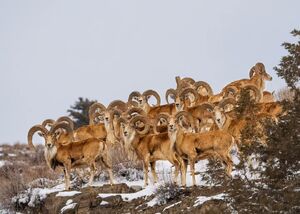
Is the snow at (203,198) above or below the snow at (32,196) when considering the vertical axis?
below

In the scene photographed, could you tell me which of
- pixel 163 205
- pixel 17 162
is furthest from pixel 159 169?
pixel 17 162

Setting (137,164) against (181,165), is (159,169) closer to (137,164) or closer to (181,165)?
(137,164)

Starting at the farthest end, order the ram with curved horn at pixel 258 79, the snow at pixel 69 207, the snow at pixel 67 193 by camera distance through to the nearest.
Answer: the ram with curved horn at pixel 258 79
the snow at pixel 67 193
the snow at pixel 69 207

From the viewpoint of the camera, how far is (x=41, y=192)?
2248 centimetres

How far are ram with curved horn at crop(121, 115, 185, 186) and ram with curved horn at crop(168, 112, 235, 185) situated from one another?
0.30 metres

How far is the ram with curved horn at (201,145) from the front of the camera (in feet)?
67.7

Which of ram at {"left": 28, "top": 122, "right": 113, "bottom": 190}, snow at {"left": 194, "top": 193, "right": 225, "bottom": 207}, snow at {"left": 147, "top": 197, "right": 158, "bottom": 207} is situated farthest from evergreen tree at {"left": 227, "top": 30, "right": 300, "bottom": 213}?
ram at {"left": 28, "top": 122, "right": 113, "bottom": 190}

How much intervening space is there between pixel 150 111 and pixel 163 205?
8.66 meters

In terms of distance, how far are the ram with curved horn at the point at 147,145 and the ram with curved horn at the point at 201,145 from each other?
0.30 meters

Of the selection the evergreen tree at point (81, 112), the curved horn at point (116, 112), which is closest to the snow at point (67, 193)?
the curved horn at point (116, 112)

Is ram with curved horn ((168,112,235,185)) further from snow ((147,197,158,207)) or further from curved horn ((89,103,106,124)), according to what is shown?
curved horn ((89,103,106,124))

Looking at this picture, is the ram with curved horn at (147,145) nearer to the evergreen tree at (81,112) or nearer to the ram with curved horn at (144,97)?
the ram with curved horn at (144,97)

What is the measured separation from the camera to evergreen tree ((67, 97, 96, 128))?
5089 centimetres

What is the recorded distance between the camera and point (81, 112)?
51969mm
